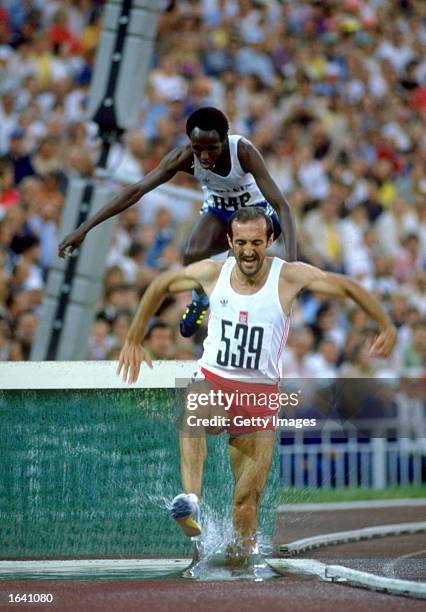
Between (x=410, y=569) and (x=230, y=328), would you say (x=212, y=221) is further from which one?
(x=410, y=569)

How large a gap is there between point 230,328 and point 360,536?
3.12m

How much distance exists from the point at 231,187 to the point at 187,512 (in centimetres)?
211

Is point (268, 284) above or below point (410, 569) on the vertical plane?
above

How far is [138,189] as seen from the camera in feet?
27.9

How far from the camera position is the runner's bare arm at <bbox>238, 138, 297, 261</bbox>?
8.13m

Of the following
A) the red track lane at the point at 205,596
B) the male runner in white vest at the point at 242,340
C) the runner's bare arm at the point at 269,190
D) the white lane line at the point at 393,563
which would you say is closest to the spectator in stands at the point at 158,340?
the white lane line at the point at 393,563

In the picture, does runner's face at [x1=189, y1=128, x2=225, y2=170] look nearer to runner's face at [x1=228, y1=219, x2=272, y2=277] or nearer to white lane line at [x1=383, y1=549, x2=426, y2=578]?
runner's face at [x1=228, y1=219, x2=272, y2=277]

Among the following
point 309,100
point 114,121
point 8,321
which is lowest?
point 8,321

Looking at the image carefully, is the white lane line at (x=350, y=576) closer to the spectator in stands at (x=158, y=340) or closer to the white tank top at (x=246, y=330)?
the white tank top at (x=246, y=330)

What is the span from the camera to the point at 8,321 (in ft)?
37.9

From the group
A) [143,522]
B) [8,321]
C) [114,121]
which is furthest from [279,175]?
[143,522]

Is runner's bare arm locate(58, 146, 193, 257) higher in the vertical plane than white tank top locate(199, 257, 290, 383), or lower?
higher

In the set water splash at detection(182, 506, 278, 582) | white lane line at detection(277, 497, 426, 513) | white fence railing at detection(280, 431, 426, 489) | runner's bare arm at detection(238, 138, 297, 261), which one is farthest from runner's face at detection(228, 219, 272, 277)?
white fence railing at detection(280, 431, 426, 489)

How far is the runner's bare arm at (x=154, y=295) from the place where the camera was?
7.54 meters
